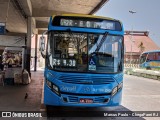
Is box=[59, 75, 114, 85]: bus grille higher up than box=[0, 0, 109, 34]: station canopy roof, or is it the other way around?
box=[0, 0, 109, 34]: station canopy roof

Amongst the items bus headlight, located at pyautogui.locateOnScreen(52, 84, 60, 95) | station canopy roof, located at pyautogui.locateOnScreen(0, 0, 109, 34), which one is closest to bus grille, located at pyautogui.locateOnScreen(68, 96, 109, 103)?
bus headlight, located at pyautogui.locateOnScreen(52, 84, 60, 95)

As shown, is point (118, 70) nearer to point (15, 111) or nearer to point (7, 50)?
point (15, 111)

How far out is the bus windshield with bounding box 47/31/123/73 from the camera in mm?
7680

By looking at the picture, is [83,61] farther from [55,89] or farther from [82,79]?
[55,89]

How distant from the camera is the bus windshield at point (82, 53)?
7680mm

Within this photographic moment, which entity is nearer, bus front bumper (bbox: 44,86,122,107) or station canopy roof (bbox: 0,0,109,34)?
bus front bumper (bbox: 44,86,122,107)

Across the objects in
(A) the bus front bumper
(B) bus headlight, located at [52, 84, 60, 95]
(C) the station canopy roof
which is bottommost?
(A) the bus front bumper

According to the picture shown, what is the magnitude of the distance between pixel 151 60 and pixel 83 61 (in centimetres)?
2818

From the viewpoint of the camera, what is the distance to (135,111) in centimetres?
902

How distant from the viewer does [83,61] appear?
773 centimetres

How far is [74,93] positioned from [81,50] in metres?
1.30

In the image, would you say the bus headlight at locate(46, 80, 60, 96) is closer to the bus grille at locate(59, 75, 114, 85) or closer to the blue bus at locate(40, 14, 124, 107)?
the blue bus at locate(40, 14, 124, 107)

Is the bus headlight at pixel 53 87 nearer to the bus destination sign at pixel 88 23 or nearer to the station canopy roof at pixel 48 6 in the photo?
the bus destination sign at pixel 88 23

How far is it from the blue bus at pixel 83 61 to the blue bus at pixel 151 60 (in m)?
25.6
